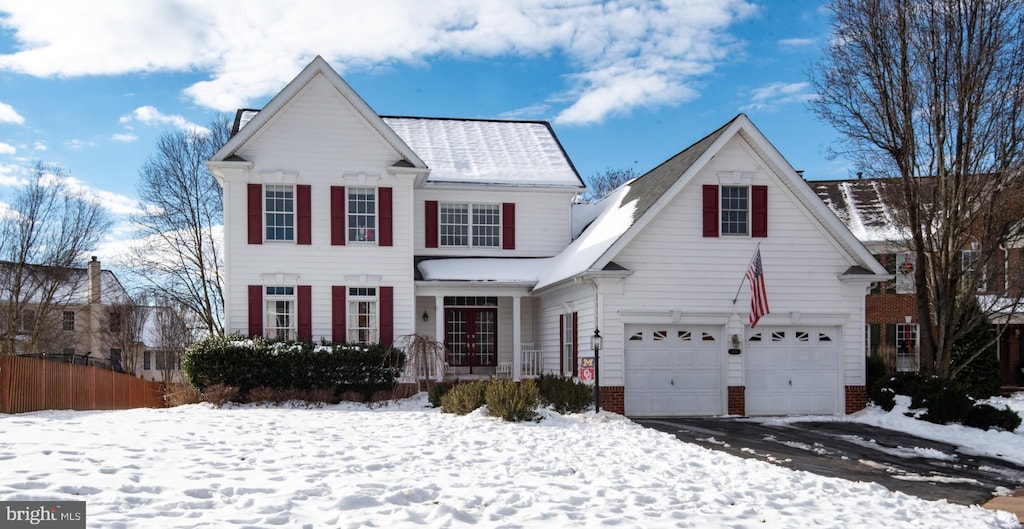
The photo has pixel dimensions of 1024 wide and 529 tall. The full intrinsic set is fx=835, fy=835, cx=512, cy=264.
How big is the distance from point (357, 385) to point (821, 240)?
11781 mm

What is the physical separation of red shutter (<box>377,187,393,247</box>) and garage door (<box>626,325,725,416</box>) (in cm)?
710

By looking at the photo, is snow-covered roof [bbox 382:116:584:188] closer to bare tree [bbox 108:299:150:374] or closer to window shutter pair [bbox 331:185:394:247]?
window shutter pair [bbox 331:185:394:247]

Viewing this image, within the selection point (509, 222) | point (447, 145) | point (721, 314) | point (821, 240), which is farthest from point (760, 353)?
point (447, 145)

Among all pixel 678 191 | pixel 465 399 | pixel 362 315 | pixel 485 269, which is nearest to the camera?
pixel 465 399

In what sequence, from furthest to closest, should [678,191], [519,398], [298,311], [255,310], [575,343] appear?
[298,311], [255,310], [575,343], [678,191], [519,398]

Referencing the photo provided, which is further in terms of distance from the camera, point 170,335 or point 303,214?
point 170,335

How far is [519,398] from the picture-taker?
15.4 meters

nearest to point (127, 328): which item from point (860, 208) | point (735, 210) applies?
point (860, 208)

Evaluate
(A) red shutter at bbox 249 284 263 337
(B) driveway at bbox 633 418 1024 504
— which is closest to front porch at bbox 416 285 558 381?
(A) red shutter at bbox 249 284 263 337

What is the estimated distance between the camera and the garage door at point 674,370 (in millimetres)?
19172

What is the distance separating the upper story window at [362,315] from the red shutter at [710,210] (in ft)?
28.8

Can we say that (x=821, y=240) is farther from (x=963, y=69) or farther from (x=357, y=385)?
(x=357, y=385)

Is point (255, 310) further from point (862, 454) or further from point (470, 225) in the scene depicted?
point (862, 454)

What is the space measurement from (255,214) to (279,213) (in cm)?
61
